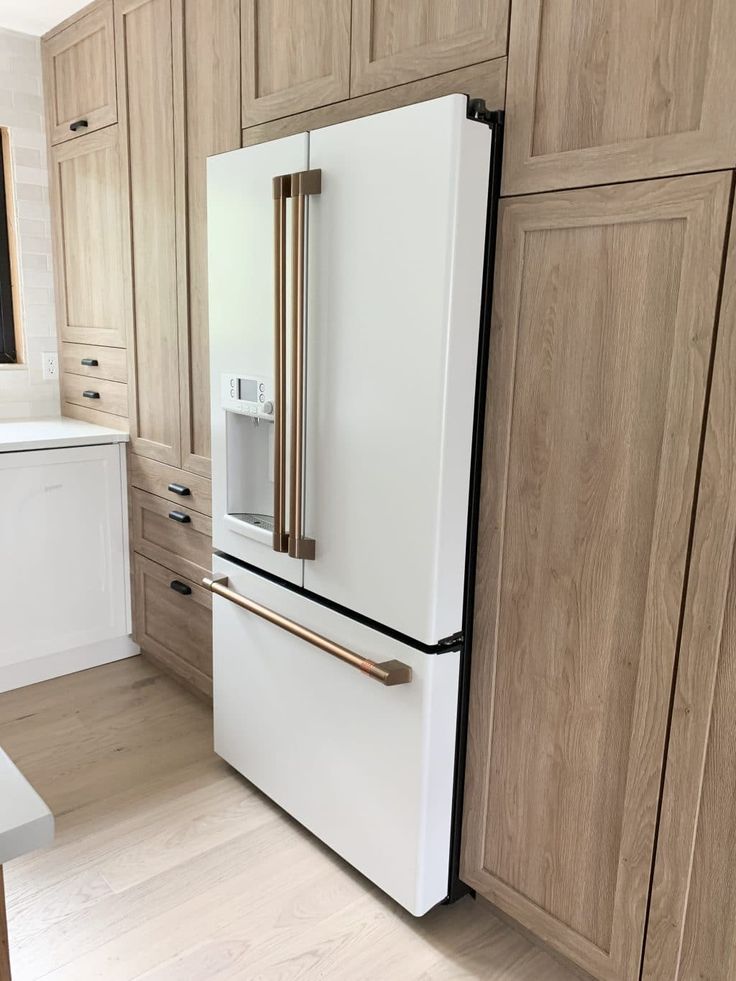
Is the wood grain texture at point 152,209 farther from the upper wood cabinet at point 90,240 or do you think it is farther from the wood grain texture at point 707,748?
the wood grain texture at point 707,748

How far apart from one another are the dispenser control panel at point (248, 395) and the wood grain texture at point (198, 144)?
446 millimetres

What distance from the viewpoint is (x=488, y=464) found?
1.53 metres

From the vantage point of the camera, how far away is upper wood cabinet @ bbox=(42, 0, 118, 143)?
2607 mm

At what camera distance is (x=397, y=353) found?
4.91 ft

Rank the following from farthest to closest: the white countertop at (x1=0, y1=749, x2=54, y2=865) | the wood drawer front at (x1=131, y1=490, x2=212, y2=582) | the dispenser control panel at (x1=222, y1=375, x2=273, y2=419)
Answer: the wood drawer front at (x1=131, y1=490, x2=212, y2=582), the dispenser control panel at (x1=222, y1=375, x2=273, y2=419), the white countertop at (x1=0, y1=749, x2=54, y2=865)

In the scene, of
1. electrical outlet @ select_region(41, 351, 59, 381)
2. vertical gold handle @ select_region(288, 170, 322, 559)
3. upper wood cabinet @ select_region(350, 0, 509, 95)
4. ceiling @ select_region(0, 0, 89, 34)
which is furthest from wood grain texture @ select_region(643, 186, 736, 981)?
electrical outlet @ select_region(41, 351, 59, 381)

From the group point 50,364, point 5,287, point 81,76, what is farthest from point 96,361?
point 81,76

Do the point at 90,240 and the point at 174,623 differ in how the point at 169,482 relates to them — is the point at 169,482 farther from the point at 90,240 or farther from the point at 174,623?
the point at 90,240

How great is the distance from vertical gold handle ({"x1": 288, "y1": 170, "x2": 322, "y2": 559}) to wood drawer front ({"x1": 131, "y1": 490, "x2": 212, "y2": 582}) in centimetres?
76

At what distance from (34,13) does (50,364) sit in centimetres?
128

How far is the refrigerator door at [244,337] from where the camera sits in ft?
5.84

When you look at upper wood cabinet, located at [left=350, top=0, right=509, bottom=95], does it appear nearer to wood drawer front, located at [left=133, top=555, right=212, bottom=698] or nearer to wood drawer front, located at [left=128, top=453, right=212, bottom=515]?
wood drawer front, located at [left=128, top=453, right=212, bottom=515]

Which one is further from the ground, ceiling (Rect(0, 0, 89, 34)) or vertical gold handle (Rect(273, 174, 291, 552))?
ceiling (Rect(0, 0, 89, 34))

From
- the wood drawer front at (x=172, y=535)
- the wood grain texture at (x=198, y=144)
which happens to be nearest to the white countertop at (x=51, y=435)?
the wood drawer front at (x=172, y=535)
